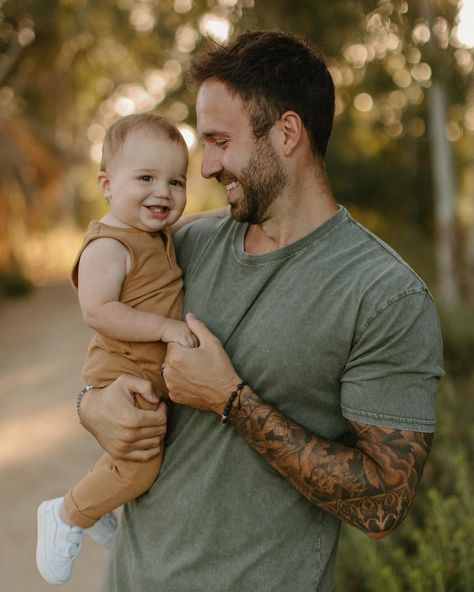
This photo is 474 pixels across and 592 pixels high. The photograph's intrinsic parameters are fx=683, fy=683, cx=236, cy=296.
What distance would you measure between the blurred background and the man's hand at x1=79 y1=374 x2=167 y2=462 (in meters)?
1.21

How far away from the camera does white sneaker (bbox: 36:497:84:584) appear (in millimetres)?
2238

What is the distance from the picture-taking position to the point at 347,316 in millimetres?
1684

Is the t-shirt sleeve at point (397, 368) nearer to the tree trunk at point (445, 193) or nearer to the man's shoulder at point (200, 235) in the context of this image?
the man's shoulder at point (200, 235)

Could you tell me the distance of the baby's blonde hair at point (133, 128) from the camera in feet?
7.25

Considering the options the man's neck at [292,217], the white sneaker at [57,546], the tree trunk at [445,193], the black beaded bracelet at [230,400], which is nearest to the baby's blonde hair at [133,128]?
the man's neck at [292,217]

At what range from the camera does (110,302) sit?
2.06 meters

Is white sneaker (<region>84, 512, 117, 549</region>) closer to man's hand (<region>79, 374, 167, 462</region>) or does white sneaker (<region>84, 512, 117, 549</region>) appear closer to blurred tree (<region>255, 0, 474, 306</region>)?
man's hand (<region>79, 374, 167, 462</region>)

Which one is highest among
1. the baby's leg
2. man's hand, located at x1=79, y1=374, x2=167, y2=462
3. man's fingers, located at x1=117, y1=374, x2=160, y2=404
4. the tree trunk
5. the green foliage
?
man's fingers, located at x1=117, y1=374, x2=160, y2=404

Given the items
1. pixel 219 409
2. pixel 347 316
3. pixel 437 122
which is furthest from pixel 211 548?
pixel 437 122

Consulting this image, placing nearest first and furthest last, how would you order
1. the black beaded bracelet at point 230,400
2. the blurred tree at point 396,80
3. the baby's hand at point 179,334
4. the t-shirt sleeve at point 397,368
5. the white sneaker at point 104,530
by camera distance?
the t-shirt sleeve at point 397,368 < the black beaded bracelet at point 230,400 < the baby's hand at point 179,334 < the white sneaker at point 104,530 < the blurred tree at point 396,80

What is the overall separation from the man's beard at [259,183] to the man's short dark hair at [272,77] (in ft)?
0.20

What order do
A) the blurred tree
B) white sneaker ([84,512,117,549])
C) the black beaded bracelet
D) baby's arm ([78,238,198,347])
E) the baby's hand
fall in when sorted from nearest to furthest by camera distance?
the black beaded bracelet < the baby's hand < baby's arm ([78,238,198,347]) < white sneaker ([84,512,117,549]) < the blurred tree

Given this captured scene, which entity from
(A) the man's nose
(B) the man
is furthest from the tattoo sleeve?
(A) the man's nose

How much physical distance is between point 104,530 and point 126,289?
879 millimetres
